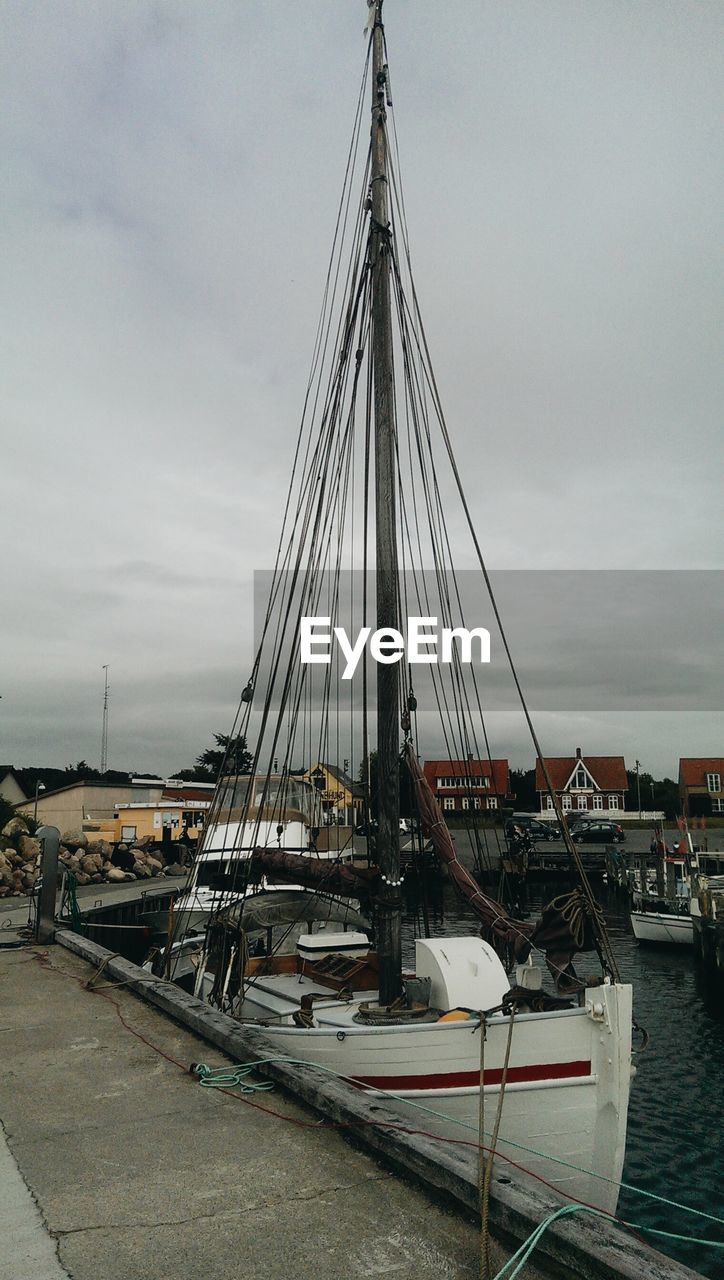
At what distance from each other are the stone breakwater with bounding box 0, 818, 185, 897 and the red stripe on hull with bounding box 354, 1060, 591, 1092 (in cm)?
2859

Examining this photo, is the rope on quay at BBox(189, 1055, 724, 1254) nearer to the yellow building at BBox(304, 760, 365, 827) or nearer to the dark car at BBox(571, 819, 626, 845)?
the yellow building at BBox(304, 760, 365, 827)

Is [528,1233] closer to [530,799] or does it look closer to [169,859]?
[169,859]

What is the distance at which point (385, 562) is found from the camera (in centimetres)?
1174

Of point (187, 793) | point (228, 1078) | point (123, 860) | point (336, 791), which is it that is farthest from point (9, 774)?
point (228, 1078)

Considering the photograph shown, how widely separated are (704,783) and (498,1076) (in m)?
91.4

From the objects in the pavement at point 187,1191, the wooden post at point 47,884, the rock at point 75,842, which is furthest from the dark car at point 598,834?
the pavement at point 187,1191

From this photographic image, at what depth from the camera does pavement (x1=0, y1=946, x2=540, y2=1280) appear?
438 centimetres

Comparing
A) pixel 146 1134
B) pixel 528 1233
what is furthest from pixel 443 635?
pixel 528 1233

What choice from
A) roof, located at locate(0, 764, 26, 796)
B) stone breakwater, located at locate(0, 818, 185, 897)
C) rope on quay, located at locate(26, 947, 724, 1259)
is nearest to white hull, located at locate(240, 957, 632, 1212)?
rope on quay, located at locate(26, 947, 724, 1259)

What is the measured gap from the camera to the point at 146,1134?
20.4 feet

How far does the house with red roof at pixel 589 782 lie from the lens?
91.9 metres

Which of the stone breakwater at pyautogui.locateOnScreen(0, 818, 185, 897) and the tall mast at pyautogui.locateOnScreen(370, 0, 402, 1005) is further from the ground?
the tall mast at pyautogui.locateOnScreen(370, 0, 402, 1005)

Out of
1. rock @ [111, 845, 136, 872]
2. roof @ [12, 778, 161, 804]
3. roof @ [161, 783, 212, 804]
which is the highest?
roof @ [12, 778, 161, 804]

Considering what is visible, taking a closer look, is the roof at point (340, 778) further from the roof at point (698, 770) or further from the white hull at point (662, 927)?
the roof at point (698, 770)
